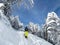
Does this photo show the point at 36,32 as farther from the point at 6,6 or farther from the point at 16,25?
the point at 6,6

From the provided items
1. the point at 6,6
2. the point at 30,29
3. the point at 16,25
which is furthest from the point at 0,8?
the point at 30,29

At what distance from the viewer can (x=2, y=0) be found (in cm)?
1444

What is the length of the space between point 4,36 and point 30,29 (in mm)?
11325

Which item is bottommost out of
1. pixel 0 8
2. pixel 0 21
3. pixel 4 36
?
pixel 4 36

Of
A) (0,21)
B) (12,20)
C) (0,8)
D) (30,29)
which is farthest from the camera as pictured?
(30,29)

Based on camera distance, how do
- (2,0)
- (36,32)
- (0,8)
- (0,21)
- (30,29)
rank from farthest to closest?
1. (36,32)
2. (30,29)
3. (2,0)
4. (0,8)
5. (0,21)

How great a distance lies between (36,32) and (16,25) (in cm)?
633

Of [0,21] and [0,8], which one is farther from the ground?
[0,8]

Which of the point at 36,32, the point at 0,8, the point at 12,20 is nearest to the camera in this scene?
the point at 0,8

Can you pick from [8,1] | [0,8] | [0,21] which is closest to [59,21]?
[8,1]

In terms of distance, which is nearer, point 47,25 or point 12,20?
point 12,20

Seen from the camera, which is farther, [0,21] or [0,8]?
[0,8]

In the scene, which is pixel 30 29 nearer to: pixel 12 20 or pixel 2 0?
pixel 12 20

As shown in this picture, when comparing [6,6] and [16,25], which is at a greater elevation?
[6,6]
